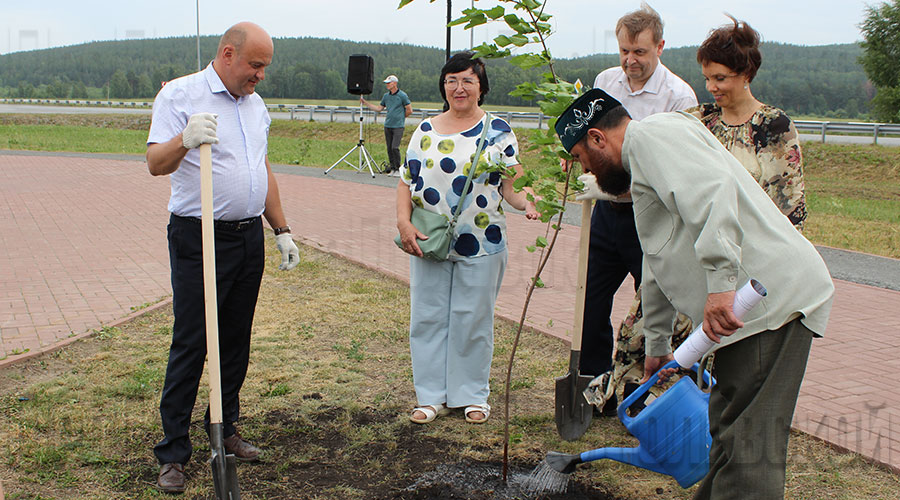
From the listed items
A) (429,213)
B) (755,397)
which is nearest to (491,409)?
(429,213)

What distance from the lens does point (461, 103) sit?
393 centimetres

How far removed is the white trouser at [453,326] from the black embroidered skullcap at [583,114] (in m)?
1.71

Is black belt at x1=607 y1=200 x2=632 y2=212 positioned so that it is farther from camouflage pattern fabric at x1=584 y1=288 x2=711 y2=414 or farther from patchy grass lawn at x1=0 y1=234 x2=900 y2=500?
patchy grass lawn at x1=0 y1=234 x2=900 y2=500

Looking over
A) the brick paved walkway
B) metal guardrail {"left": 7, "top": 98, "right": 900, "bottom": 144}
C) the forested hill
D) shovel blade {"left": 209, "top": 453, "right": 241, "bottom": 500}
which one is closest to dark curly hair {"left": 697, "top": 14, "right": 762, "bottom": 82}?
the brick paved walkway

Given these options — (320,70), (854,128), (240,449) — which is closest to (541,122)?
(854,128)

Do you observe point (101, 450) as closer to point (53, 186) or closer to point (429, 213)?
point (429, 213)

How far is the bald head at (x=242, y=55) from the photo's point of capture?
3236 millimetres

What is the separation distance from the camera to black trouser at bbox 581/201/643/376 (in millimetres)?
3850

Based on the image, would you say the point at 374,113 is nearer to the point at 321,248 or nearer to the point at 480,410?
the point at 321,248

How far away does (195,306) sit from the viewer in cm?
335

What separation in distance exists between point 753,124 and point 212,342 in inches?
93.0

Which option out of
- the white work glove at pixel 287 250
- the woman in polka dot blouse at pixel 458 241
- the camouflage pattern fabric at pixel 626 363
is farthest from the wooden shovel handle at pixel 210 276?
the camouflage pattern fabric at pixel 626 363

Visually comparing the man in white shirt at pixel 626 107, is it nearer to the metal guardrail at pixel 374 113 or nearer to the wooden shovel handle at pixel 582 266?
the wooden shovel handle at pixel 582 266

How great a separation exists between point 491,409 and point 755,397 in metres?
2.29
